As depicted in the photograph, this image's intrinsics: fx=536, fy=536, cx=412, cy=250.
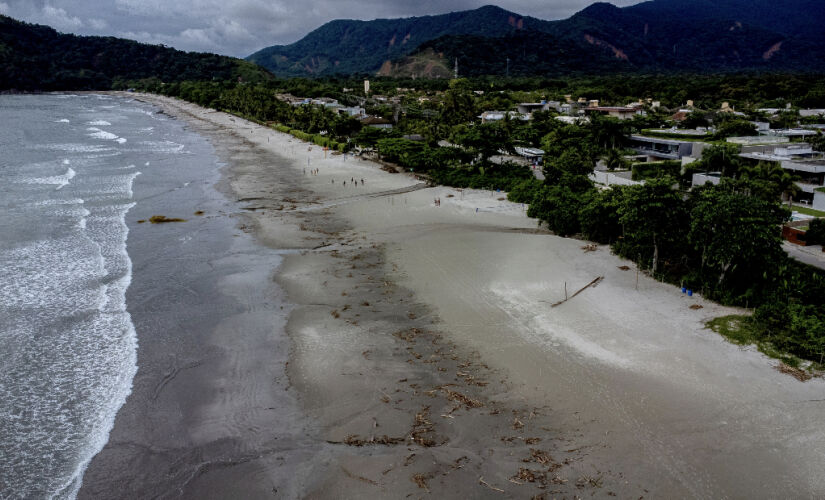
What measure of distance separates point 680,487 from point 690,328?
27.1 ft

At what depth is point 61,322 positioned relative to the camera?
19.6 metres

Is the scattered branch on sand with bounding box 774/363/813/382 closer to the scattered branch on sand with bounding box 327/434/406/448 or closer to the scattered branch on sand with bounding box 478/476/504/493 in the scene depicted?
the scattered branch on sand with bounding box 478/476/504/493

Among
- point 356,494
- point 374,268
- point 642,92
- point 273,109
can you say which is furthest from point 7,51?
point 356,494

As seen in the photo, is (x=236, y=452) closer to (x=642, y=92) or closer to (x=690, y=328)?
(x=690, y=328)

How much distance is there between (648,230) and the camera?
2298cm

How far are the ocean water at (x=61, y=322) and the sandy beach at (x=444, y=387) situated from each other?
83 cm

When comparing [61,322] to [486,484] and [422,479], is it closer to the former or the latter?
[422,479]

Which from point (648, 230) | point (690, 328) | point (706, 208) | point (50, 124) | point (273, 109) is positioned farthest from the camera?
point (273, 109)

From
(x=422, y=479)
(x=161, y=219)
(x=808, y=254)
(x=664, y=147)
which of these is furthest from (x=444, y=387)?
(x=664, y=147)

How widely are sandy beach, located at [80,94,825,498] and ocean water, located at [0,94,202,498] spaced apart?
833mm

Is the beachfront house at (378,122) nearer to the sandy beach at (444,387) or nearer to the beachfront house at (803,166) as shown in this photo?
the beachfront house at (803,166)

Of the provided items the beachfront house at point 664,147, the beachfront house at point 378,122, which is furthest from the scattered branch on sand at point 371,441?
the beachfront house at point 378,122

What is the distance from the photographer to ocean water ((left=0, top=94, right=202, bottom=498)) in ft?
43.7

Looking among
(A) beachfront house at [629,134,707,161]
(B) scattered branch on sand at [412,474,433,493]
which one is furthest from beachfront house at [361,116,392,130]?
(B) scattered branch on sand at [412,474,433,493]
